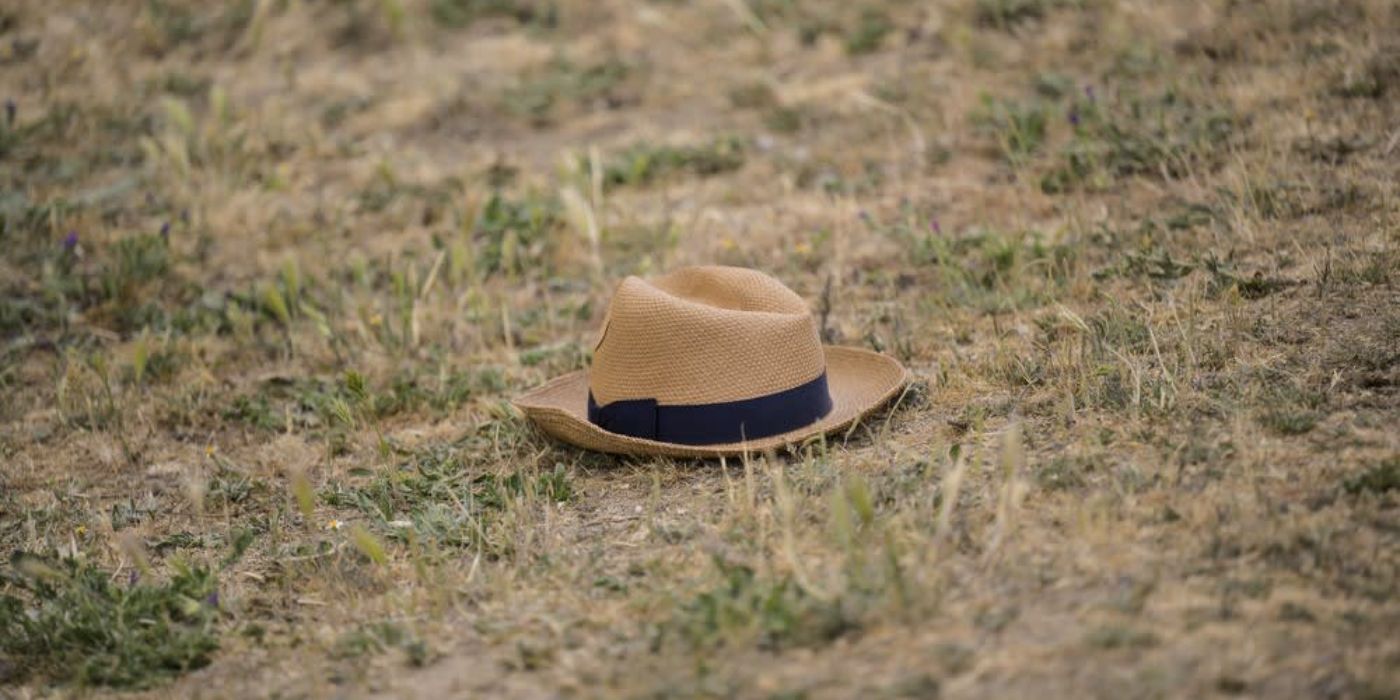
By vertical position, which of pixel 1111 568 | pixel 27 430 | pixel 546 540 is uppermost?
pixel 1111 568

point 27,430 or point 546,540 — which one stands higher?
point 546,540

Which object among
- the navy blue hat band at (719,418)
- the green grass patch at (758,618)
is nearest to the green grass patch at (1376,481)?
the green grass patch at (758,618)

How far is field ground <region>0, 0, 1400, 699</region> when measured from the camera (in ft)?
9.60

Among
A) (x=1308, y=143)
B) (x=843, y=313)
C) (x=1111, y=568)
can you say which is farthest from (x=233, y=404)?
(x=1308, y=143)

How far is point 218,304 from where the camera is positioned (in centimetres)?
571

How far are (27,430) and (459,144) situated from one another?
123 inches

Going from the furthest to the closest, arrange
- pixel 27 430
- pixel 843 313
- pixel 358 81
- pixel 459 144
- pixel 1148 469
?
1. pixel 358 81
2. pixel 459 144
3. pixel 843 313
4. pixel 27 430
5. pixel 1148 469

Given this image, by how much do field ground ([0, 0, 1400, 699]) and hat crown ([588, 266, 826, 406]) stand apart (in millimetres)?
244

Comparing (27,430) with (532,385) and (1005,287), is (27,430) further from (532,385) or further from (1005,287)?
(1005,287)

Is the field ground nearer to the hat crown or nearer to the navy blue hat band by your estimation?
the navy blue hat band

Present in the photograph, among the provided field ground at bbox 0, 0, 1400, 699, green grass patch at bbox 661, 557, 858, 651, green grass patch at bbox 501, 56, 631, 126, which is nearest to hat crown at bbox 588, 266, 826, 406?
field ground at bbox 0, 0, 1400, 699

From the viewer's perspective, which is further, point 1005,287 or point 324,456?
point 1005,287

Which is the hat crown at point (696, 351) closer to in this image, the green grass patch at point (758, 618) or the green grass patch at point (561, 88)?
the green grass patch at point (758, 618)

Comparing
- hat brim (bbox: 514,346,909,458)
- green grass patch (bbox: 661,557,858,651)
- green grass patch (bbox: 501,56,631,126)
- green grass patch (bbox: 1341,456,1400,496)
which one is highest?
green grass patch (bbox: 1341,456,1400,496)
